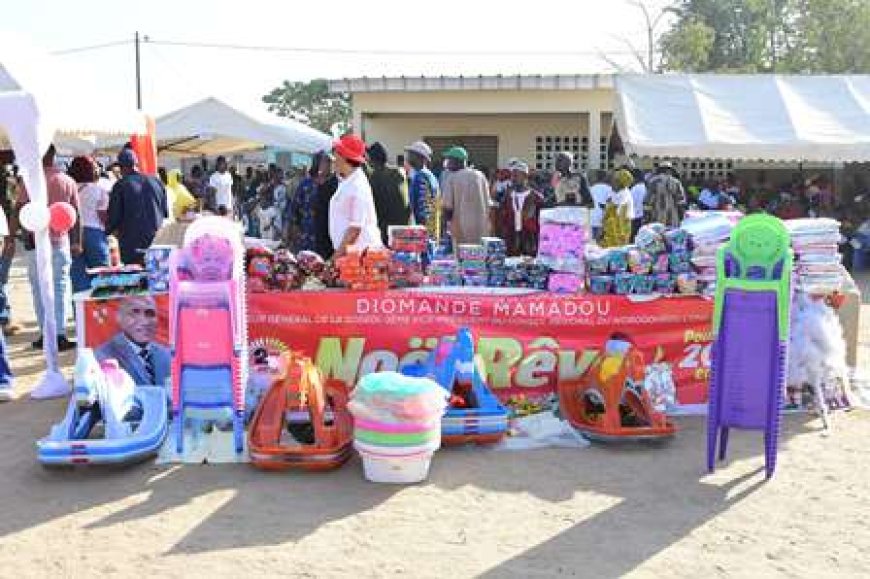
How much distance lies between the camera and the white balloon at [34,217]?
6491mm

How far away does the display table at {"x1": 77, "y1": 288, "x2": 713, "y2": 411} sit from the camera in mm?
6277

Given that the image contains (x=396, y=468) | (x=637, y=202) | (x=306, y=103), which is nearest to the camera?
(x=396, y=468)

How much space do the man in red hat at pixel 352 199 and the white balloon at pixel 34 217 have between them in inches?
81.1

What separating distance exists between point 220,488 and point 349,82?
50.2 feet

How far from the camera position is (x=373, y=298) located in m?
6.26

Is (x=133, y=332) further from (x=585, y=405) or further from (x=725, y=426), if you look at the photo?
(x=725, y=426)

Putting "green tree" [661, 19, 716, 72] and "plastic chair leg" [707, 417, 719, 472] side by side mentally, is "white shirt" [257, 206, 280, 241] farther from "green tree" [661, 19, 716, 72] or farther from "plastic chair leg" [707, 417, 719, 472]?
"green tree" [661, 19, 716, 72]

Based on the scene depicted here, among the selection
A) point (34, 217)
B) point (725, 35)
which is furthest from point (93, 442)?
point (725, 35)

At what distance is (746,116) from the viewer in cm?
1548

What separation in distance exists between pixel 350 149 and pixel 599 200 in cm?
766

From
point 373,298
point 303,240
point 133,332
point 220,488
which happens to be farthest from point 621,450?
point 303,240

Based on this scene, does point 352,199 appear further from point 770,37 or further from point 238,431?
point 770,37

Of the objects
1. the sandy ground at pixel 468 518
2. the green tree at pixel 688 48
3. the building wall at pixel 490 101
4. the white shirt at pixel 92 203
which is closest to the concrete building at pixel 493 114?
the building wall at pixel 490 101

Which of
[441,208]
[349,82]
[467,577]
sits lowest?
[467,577]
